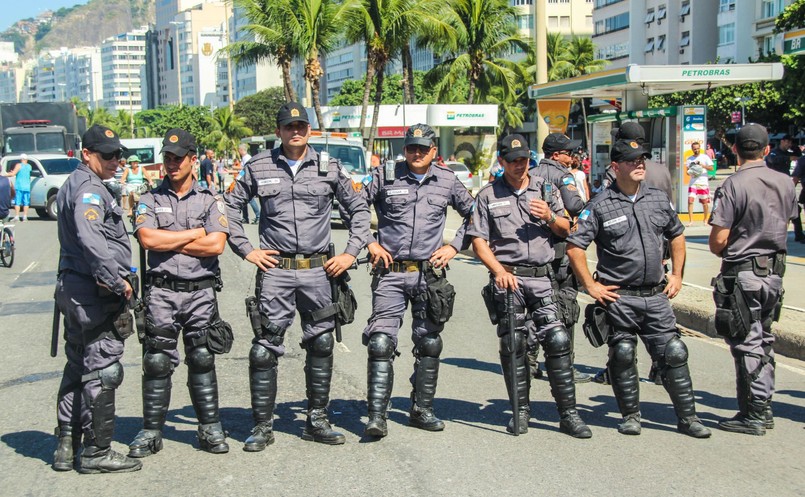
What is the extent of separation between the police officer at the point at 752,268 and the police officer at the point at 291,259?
239cm

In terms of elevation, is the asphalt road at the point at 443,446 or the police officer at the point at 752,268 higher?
the police officer at the point at 752,268

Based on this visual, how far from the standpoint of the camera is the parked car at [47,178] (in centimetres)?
2734

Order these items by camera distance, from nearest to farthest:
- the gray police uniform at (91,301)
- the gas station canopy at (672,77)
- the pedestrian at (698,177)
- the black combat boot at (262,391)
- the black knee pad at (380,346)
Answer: the gray police uniform at (91,301) < the black combat boot at (262,391) < the black knee pad at (380,346) < the pedestrian at (698,177) < the gas station canopy at (672,77)

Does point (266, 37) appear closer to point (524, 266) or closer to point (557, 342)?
point (524, 266)

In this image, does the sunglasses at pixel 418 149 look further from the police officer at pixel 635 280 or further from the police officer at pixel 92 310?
the police officer at pixel 92 310

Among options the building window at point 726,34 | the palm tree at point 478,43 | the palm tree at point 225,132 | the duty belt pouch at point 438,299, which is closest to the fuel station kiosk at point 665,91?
the duty belt pouch at point 438,299

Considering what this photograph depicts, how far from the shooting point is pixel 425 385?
6312mm

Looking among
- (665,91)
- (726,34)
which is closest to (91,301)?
(665,91)

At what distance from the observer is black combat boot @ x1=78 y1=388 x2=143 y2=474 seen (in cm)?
543

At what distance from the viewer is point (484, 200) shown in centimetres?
648

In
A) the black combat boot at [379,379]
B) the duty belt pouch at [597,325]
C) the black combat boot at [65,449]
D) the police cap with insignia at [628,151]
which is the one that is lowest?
the black combat boot at [65,449]

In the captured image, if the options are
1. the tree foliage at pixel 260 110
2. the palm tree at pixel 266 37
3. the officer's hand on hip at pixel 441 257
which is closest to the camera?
the officer's hand on hip at pixel 441 257

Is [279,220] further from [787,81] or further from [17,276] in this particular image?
[787,81]

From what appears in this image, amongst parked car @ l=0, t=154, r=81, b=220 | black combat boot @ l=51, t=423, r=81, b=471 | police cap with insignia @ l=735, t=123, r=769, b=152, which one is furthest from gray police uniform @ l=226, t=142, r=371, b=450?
parked car @ l=0, t=154, r=81, b=220
